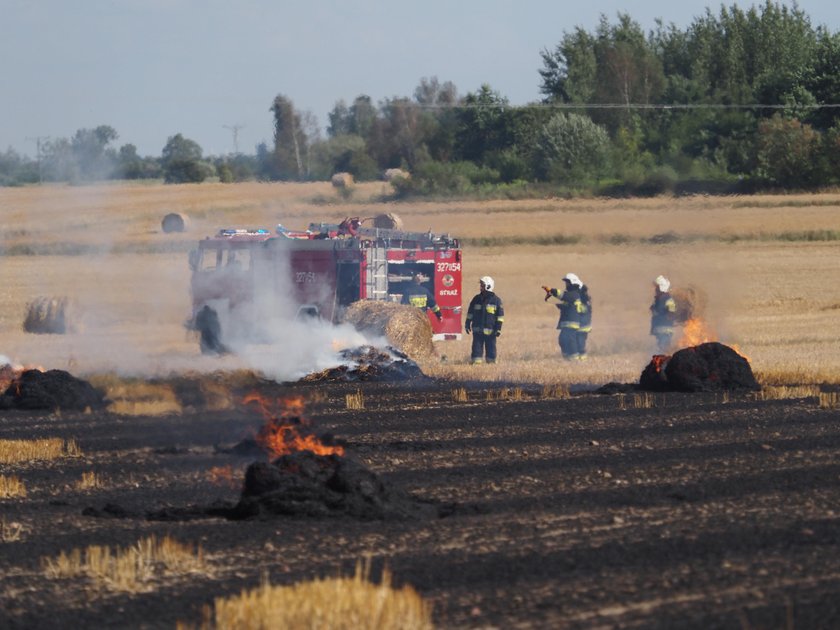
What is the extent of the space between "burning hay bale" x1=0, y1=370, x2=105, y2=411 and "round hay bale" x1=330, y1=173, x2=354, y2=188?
30.4 meters

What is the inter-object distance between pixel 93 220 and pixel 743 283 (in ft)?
54.8

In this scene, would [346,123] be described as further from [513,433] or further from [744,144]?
[513,433]

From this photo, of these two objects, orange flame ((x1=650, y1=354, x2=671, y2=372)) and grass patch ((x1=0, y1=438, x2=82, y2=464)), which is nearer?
grass patch ((x1=0, y1=438, x2=82, y2=464))

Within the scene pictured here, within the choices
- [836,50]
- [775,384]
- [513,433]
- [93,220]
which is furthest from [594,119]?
[513,433]

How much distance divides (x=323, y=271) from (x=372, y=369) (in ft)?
16.5

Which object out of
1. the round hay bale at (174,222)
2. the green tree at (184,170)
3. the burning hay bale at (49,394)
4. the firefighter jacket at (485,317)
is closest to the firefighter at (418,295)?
the firefighter jacket at (485,317)

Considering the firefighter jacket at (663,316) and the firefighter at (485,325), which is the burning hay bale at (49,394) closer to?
the firefighter at (485,325)

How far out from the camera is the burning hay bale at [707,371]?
67.9ft

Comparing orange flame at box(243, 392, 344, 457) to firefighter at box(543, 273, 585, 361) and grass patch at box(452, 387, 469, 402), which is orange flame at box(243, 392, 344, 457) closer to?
grass patch at box(452, 387, 469, 402)

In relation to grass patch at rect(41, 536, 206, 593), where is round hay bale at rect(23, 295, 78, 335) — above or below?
above

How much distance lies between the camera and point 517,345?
30219 mm

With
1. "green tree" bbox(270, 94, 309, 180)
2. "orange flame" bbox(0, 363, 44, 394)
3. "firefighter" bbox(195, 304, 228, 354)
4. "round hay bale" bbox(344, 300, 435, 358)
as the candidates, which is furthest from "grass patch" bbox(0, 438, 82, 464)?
"green tree" bbox(270, 94, 309, 180)

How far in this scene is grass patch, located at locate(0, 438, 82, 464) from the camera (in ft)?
51.2

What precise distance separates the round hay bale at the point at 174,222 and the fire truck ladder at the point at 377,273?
69.9 feet
